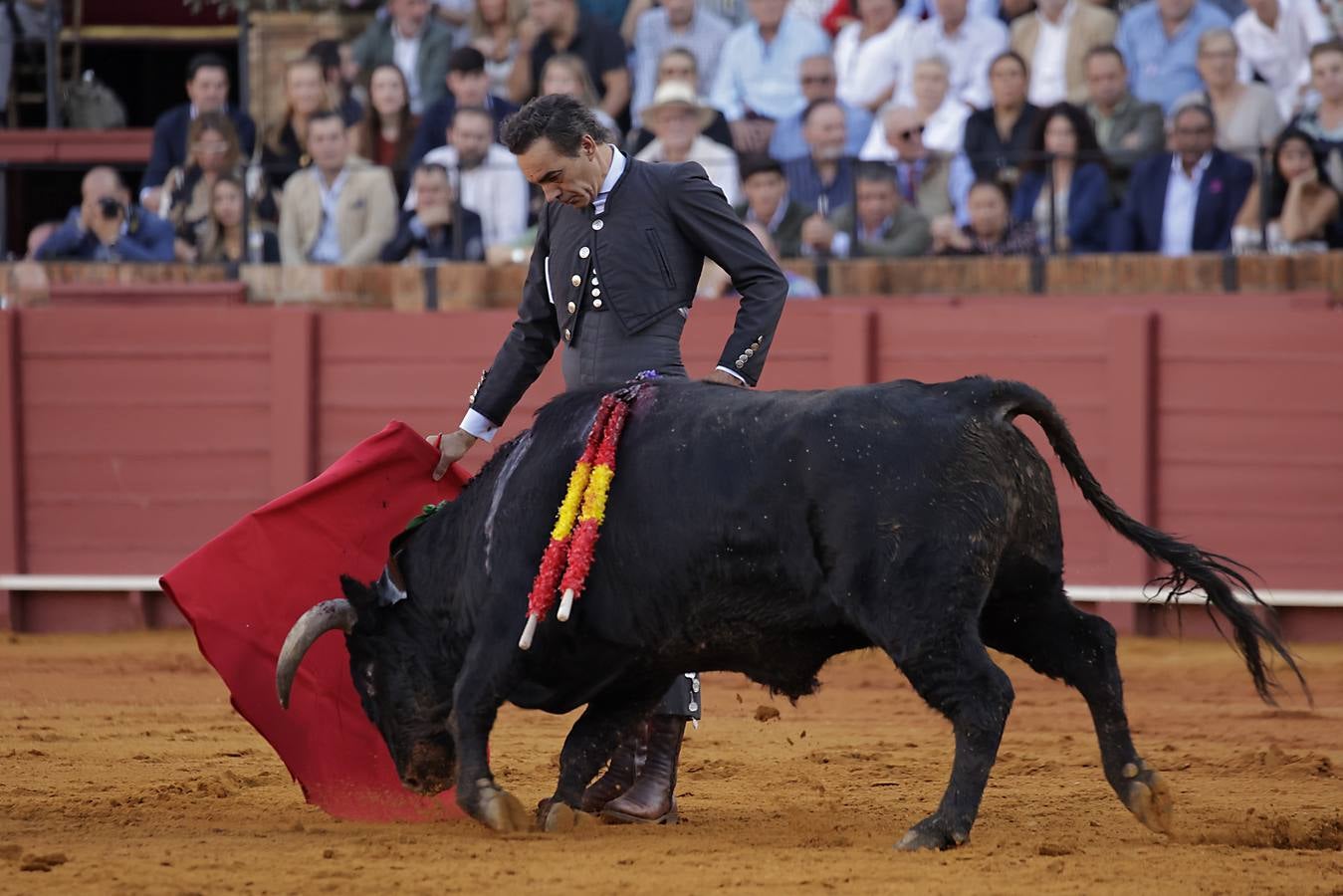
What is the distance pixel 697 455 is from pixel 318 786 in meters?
1.22

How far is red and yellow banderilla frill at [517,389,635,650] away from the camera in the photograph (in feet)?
12.7

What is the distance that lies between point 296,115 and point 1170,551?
6542mm

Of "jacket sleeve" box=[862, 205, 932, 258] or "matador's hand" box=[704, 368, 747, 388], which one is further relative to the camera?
"jacket sleeve" box=[862, 205, 932, 258]

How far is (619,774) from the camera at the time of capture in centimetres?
441

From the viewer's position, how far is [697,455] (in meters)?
3.86

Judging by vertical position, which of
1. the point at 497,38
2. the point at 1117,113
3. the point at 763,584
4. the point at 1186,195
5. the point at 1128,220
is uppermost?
the point at 497,38

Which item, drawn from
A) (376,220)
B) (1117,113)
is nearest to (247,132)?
(376,220)

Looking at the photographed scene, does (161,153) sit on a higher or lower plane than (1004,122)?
lower

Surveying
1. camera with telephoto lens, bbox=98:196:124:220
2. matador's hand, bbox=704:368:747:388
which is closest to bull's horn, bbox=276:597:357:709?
matador's hand, bbox=704:368:747:388

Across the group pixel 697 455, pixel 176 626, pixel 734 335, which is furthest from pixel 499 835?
pixel 176 626

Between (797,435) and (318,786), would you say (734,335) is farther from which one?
(318,786)

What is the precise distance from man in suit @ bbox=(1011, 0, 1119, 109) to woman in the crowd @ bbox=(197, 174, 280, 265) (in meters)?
3.61

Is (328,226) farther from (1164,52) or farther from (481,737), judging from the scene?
(481,737)

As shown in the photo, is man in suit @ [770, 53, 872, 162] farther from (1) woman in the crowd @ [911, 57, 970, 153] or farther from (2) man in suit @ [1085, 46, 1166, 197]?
(2) man in suit @ [1085, 46, 1166, 197]
